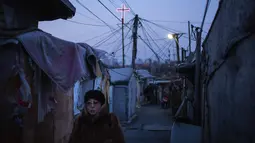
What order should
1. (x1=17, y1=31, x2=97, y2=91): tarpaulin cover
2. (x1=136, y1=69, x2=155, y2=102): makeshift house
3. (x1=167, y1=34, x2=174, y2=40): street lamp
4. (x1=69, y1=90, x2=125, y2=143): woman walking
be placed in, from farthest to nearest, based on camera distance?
(x1=136, y1=69, x2=155, y2=102): makeshift house
(x1=167, y1=34, x2=174, y2=40): street lamp
(x1=17, y1=31, x2=97, y2=91): tarpaulin cover
(x1=69, y1=90, x2=125, y2=143): woman walking

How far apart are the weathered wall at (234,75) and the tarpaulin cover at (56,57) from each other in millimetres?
2803

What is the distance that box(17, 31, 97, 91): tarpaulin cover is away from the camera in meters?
4.30

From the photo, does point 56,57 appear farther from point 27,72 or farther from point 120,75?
point 120,75

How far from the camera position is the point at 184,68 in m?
10.9

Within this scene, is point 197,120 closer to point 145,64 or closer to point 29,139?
point 29,139

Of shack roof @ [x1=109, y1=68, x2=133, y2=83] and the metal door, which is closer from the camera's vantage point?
the metal door

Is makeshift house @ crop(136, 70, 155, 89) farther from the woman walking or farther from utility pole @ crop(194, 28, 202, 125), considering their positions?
the woman walking

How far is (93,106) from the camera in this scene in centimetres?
349

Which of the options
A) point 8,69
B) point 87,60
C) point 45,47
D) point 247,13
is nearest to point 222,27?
point 247,13

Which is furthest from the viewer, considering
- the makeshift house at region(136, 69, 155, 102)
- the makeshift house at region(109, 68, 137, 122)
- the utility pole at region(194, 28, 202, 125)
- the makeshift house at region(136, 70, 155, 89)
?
the makeshift house at region(136, 70, 155, 89)

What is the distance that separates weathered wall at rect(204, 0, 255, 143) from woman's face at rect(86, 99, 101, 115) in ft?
7.10

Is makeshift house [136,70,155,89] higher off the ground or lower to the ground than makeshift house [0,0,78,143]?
higher

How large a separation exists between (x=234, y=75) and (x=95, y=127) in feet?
8.83

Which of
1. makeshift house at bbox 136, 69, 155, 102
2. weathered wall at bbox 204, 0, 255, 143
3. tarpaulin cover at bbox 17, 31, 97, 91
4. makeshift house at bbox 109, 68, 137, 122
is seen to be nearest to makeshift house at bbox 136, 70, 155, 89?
makeshift house at bbox 136, 69, 155, 102
